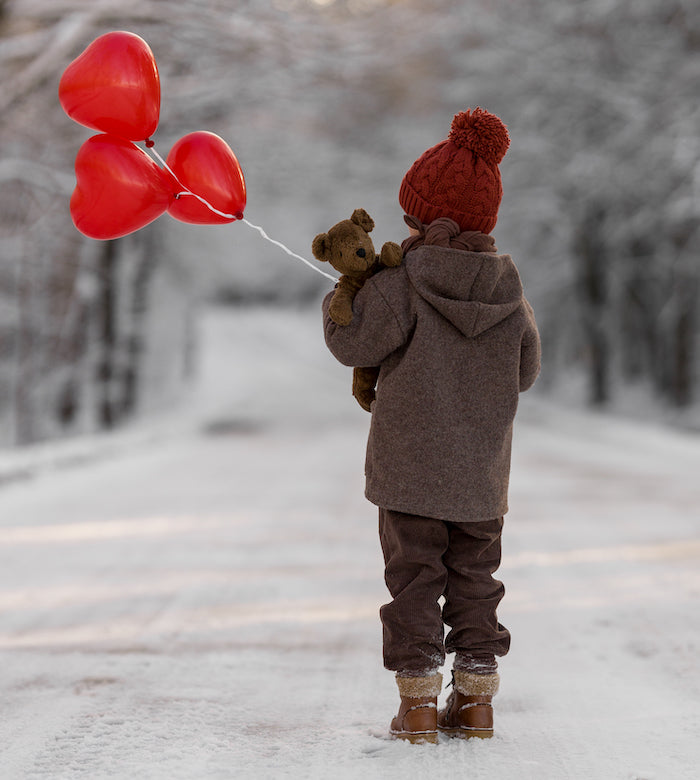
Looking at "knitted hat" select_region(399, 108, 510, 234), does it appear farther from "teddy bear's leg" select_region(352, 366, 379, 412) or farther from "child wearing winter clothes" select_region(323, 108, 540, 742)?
"teddy bear's leg" select_region(352, 366, 379, 412)

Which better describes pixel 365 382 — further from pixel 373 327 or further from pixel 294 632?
pixel 294 632

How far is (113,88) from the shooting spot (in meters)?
2.61

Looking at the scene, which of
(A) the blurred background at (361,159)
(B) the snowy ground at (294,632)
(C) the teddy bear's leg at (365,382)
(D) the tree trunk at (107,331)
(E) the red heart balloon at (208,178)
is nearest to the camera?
(B) the snowy ground at (294,632)

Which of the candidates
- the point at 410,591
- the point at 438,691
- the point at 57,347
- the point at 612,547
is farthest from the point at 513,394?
the point at 57,347

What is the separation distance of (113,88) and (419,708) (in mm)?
2014

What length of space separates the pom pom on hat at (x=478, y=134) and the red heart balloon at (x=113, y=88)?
38.2 inches

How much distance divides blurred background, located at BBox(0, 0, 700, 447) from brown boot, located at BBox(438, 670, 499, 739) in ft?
25.9

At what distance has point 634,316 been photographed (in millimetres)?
24031

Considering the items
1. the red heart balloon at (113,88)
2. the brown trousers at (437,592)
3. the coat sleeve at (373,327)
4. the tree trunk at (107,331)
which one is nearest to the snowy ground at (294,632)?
the brown trousers at (437,592)

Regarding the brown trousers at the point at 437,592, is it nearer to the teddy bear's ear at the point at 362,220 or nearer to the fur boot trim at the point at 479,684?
the fur boot trim at the point at 479,684

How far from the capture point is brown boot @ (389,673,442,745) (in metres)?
2.36

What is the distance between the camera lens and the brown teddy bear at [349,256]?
238 centimetres

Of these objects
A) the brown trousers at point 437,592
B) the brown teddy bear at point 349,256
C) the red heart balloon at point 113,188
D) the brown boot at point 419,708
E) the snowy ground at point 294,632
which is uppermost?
the red heart balloon at point 113,188

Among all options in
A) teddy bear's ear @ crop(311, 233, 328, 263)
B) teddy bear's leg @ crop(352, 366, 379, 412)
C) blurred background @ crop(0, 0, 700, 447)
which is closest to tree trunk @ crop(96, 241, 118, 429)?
blurred background @ crop(0, 0, 700, 447)
